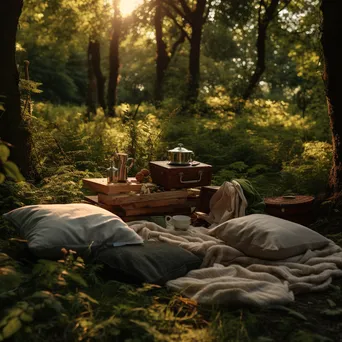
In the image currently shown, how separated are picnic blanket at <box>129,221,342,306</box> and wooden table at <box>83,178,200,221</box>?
2.32ft

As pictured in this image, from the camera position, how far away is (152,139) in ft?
33.1

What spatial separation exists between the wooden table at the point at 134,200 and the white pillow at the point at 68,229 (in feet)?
4.01

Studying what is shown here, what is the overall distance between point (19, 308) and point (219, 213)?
366 cm

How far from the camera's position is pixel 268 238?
16.9 ft

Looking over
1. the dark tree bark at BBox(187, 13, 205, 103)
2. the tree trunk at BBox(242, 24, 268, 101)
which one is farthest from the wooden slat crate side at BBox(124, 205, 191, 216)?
the tree trunk at BBox(242, 24, 268, 101)

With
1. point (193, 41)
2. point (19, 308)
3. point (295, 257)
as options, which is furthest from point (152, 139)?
point (193, 41)

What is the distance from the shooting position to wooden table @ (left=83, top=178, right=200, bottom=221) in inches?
260

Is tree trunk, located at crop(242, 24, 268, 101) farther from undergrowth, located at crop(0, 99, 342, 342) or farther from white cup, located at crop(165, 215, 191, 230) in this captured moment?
white cup, located at crop(165, 215, 191, 230)

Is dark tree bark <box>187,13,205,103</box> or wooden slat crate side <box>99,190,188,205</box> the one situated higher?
dark tree bark <box>187,13,205,103</box>

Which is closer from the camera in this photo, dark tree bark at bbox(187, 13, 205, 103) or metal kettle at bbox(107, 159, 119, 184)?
metal kettle at bbox(107, 159, 119, 184)

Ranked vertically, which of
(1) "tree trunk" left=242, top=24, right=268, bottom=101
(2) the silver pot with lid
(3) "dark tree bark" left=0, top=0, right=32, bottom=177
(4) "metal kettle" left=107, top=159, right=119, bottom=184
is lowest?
(4) "metal kettle" left=107, top=159, right=119, bottom=184

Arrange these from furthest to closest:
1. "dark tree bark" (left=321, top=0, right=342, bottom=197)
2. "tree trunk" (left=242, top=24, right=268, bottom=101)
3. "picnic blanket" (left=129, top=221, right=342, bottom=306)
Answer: "tree trunk" (left=242, top=24, right=268, bottom=101), "dark tree bark" (left=321, top=0, right=342, bottom=197), "picnic blanket" (left=129, top=221, right=342, bottom=306)

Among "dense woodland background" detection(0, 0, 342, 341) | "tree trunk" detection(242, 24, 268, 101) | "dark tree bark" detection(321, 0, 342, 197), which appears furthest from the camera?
"tree trunk" detection(242, 24, 268, 101)

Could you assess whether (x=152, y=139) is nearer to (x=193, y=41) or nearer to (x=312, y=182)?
(x=312, y=182)
